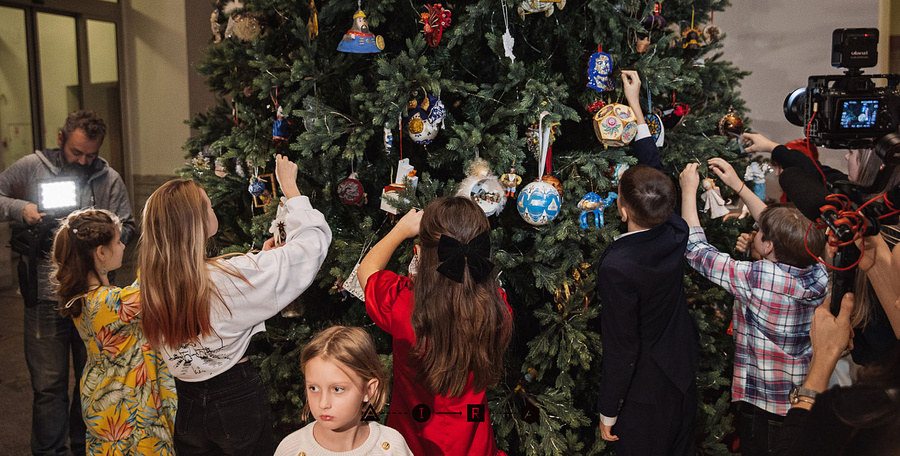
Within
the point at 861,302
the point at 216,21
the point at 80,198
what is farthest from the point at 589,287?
the point at 80,198

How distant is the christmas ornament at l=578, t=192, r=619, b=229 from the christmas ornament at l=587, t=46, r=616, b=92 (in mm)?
490

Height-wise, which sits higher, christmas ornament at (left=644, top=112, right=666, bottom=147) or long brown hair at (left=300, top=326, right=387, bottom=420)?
christmas ornament at (left=644, top=112, right=666, bottom=147)

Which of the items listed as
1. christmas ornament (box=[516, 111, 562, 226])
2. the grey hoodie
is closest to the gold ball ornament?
the grey hoodie

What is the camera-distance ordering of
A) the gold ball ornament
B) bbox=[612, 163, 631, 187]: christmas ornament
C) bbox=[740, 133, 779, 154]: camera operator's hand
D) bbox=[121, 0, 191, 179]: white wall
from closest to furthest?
bbox=[612, 163, 631, 187]: christmas ornament, bbox=[740, 133, 779, 154]: camera operator's hand, the gold ball ornament, bbox=[121, 0, 191, 179]: white wall

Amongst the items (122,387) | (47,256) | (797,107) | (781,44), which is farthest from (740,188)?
(47,256)

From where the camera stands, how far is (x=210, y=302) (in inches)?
87.4

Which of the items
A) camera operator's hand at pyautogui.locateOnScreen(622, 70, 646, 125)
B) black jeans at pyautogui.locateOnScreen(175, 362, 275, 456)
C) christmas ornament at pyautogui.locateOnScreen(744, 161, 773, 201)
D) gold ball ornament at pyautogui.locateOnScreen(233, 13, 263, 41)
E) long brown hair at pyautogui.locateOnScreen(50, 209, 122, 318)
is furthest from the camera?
christmas ornament at pyautogui.locateOnScreen(744, 161, 773, 201)

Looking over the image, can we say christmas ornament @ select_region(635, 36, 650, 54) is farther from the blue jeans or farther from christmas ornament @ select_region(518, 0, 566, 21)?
the blue jeans

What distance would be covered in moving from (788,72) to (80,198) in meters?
5.31

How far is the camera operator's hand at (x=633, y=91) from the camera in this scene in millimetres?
2924

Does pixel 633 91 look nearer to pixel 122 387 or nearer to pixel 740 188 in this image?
pixel 740 188

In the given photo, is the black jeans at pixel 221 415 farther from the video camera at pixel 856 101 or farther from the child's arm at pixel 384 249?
the video camera at pixel 856 101

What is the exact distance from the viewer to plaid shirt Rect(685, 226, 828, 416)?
8.16 ft

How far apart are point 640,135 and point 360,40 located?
130 cm
